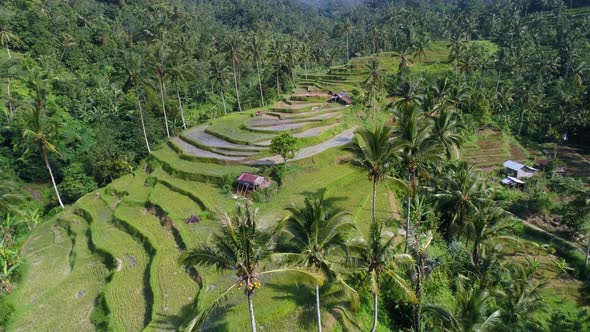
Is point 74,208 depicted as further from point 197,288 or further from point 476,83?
point 476,83

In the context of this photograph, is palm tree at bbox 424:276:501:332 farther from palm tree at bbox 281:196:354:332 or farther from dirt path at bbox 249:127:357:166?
dirt path at bbox 249:127:357:166

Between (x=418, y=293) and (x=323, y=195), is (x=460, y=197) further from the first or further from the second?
(x=323, y=195)

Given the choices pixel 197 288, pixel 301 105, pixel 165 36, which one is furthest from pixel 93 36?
pixel 197 288

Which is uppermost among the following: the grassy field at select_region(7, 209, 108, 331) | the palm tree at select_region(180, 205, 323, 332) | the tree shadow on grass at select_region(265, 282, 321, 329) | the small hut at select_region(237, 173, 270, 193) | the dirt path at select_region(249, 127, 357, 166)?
the palm tree at select_region(180, 205, 323, 332)

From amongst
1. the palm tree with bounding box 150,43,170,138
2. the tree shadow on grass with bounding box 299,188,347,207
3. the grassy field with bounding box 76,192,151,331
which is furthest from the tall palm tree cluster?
the palm tree with bounding box 150,43,170,138

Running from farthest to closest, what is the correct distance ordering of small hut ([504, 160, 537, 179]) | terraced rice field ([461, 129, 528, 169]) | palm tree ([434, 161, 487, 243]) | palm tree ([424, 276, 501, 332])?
terraced rice field ([461, 129, 528, 169])
small hut ([504, 160, 537, 179])
palm tree ([434, 161, 487, 243])
palm tree ([424, 276, 501, 332])

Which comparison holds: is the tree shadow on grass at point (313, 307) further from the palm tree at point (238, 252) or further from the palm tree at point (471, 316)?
the palm tree at point (238, 252)

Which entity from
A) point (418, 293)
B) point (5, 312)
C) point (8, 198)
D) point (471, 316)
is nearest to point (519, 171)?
point (418, 293)
